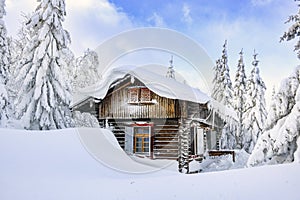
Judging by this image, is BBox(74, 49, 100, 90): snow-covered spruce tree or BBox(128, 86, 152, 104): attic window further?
BBox(74, 49, 100, 90): snow-covered spruce tree

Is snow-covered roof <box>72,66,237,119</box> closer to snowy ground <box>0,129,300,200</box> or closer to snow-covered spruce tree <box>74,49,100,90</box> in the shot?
snowy ground <box>0,129,300,200</box>

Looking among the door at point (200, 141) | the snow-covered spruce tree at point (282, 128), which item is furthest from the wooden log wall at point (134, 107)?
the snow-covered spruce tree at point (282, 128)

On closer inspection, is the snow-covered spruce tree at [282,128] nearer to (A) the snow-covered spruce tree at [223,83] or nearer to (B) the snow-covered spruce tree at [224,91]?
(B) the snow-covered spruce tree at [224,91]

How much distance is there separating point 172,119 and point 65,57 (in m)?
8.32

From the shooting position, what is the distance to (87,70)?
1409 inches

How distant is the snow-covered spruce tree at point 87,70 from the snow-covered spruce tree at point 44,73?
1702 centimetres

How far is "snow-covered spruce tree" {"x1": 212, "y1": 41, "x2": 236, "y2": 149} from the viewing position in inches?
1348

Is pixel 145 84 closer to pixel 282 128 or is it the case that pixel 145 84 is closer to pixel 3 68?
pixel 282 128

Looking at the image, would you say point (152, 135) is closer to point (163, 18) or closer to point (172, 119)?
point (172, 119)

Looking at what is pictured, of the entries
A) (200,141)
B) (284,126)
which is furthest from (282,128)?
(200,141)

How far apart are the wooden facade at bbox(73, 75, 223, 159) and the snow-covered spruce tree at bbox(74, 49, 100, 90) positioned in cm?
1960

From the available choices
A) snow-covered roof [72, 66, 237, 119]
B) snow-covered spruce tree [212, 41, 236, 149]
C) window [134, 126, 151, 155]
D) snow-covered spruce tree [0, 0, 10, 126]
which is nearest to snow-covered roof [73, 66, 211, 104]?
snow-covered roof [72, 66, 237, 119]

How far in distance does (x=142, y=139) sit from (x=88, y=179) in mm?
8545

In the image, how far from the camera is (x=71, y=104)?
1736 centimetres
